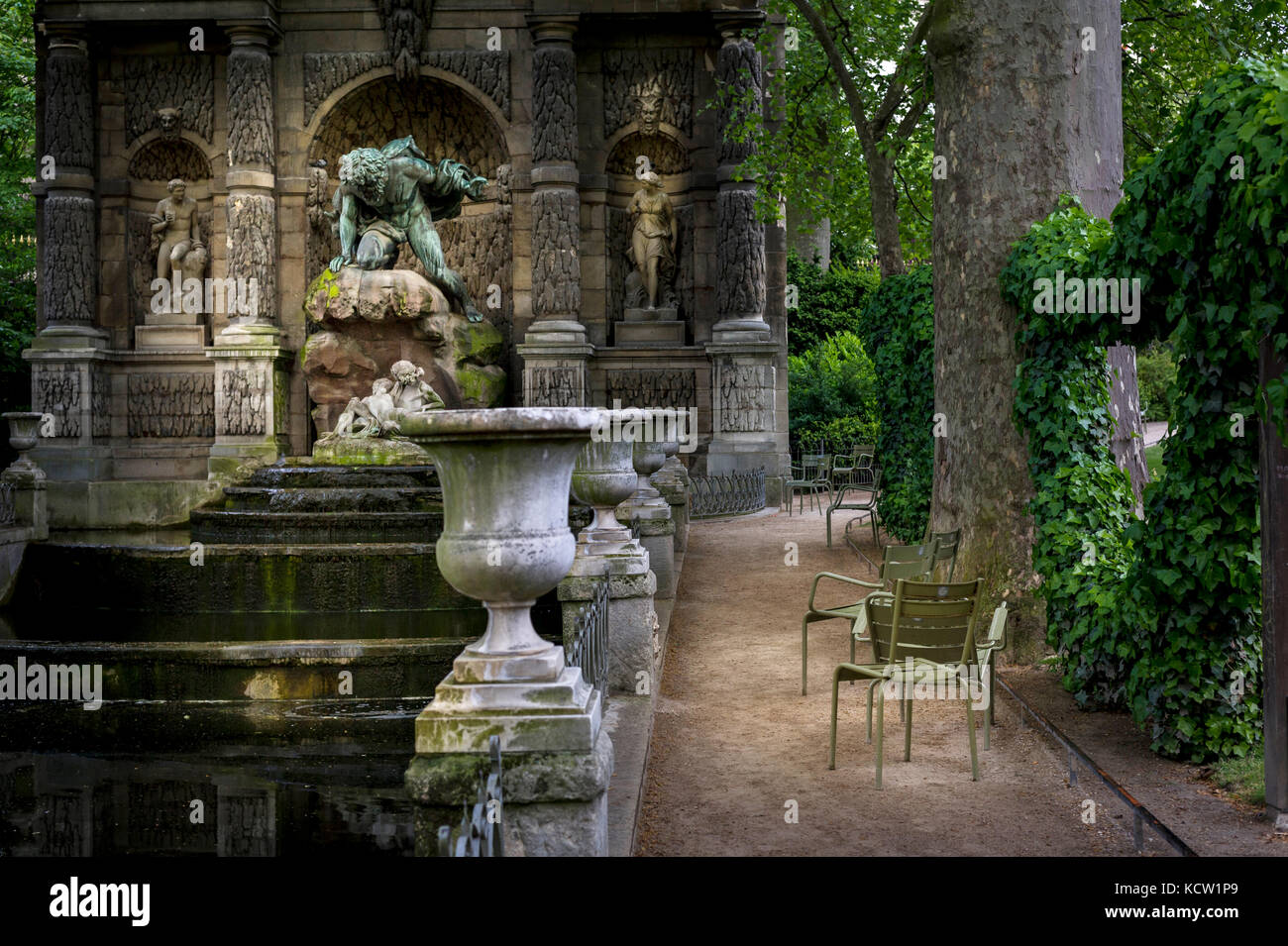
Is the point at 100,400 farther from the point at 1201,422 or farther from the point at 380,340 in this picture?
the point at 1201,422

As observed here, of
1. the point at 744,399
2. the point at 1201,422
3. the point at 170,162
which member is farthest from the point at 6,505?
the point at 1201,422

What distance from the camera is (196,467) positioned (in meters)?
19.8

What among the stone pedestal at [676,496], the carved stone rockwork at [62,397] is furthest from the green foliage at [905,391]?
the carved stone rockwork at [62,397]

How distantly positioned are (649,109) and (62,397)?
10.2 metres

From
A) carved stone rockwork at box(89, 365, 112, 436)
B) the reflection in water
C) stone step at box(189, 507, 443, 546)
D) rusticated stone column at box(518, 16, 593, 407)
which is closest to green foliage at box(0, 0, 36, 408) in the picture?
carved stone rockwork at box(89, 365, 112, 436)

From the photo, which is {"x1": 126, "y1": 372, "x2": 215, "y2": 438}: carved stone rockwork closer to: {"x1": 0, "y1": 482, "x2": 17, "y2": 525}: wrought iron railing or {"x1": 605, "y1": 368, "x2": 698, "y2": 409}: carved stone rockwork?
{"x1": 0, "y1": 482, "x2": 17, "y2": 525}: wrought iron railing

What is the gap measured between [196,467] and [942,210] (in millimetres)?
13810

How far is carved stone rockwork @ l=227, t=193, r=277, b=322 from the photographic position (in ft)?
63.5

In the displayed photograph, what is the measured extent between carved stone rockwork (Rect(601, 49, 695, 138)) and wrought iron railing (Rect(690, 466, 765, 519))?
581 cm

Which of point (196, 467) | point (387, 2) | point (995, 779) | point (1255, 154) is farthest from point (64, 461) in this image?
point (1255, 154)

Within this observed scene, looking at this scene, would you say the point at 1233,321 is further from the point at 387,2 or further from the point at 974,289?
the point at 387,2

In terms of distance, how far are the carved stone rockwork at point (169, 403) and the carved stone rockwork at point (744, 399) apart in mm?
8083

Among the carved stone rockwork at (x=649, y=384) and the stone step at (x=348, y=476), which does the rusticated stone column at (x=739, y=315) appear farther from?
the stone step at (x=348, y=476)

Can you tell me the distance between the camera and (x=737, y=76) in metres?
19.4
